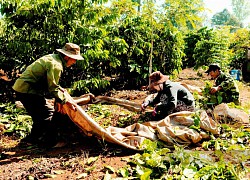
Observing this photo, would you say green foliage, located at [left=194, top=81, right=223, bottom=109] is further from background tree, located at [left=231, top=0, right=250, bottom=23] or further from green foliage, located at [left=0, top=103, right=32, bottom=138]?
background tree, located at [left=231, top=0, right=250, bottom=23]

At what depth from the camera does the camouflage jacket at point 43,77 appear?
3728 millimetres

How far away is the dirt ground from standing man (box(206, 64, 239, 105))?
2.65 meters

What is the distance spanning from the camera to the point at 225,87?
213 inches

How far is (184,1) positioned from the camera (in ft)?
21.8

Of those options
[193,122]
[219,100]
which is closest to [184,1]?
[219,100]

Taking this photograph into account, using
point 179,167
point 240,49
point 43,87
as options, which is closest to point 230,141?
point 179,167

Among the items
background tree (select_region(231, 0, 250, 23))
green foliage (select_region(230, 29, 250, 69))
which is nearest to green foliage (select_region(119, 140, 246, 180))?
green foliage (select_region(230, 29, 250, 69))

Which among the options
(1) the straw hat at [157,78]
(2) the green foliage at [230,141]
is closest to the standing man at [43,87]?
(1) the straw hat at [157,78]

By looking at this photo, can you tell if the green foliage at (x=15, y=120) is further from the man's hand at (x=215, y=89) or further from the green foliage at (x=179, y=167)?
the man's hand at (x=215, y=89)

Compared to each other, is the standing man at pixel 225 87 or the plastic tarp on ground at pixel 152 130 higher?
the standing man at pixel 225 87

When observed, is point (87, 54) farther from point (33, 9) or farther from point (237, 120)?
point (237, 120)

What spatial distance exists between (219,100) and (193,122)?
61.5 inches

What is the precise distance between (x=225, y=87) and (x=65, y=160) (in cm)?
345

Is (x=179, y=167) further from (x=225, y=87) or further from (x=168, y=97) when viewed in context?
(x=225, y=87)
